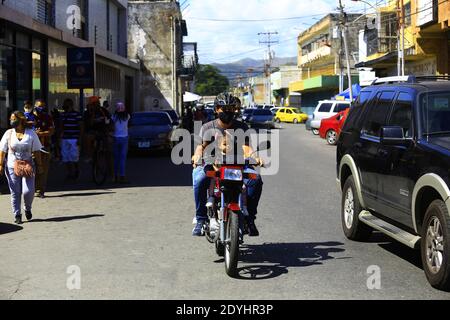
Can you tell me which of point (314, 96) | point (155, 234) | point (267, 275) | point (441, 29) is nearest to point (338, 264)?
point (267, 275)

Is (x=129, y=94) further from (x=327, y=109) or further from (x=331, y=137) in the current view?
(x=331, y=137)

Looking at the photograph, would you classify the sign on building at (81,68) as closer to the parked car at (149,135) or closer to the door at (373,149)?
the parked car at (149,135)

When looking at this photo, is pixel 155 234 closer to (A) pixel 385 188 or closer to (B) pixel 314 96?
(A) pixel 385 188

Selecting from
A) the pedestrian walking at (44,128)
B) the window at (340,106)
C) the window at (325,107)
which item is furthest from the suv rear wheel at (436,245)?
the window at (325,107)

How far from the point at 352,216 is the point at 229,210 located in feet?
7.75

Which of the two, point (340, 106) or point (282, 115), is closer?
point (340, 106)

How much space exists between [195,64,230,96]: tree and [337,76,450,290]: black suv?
151m

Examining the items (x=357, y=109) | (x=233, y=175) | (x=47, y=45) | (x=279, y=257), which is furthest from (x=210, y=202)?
(x=47, y=45)

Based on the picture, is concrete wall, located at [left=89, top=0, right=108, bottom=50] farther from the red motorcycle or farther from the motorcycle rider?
the red motorcycle

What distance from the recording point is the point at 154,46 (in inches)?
2079

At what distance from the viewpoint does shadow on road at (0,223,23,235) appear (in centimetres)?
884

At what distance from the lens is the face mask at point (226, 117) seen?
688cm

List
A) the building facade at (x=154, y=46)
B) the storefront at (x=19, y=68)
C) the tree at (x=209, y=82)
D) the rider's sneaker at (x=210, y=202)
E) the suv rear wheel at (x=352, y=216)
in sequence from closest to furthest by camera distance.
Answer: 1. the rider's sneaker at (x=210, y=202)
2. the suv rear wheel at (x=352, y=216)
3. the storefront at (x=19, y=68)
4. the building facade at (x=154, y=46)
5. the tree at (x=209, y=82)
